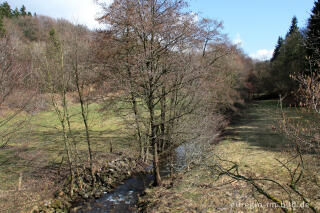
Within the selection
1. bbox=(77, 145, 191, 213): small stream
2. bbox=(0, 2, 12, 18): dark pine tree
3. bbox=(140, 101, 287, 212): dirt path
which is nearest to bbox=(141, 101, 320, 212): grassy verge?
bbox=(140, 101, 287, 212): dirt path

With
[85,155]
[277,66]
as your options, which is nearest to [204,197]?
[85,155]

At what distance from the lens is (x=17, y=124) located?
9.33 meters

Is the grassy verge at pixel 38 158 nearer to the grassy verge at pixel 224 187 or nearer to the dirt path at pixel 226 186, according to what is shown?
the grassy verge at pixel 224 187

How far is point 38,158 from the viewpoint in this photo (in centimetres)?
1370

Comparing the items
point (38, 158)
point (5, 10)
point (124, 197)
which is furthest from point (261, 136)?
point (5, 10)

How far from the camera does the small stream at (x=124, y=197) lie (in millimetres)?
9647

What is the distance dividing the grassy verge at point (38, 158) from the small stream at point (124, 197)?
205 cm

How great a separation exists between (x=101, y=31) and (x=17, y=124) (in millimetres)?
6548

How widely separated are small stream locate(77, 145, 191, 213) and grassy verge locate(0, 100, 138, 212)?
6.74 feet

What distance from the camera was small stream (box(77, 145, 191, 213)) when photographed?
965 centimetres

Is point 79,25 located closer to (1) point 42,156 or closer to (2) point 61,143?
(1) point 42,156

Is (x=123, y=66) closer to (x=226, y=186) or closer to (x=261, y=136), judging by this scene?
(x=226, y=186)

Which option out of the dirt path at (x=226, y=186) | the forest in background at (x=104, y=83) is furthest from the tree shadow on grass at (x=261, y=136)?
the forest in background at (x=104, y=83)

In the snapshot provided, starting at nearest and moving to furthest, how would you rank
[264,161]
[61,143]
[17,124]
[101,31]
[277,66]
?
[17,124], [101,31], [264,161], [61,143], [277,66]
